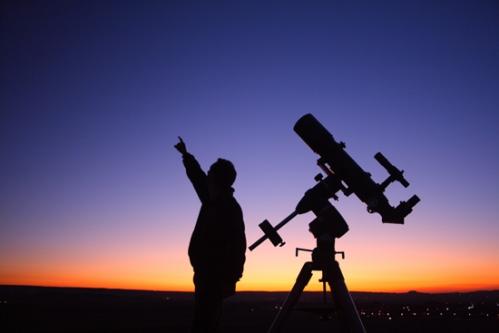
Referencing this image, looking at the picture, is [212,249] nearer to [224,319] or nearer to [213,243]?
[213,243]

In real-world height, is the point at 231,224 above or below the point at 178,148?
below

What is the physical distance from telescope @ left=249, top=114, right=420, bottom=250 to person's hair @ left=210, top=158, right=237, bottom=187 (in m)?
1.35

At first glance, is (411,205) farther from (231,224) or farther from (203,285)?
(203,285)

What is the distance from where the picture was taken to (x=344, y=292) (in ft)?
12.1

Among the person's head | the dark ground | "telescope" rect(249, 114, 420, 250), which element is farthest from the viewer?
the dark ground

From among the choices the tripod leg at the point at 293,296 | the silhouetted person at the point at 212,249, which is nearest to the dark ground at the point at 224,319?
the tripod leg at the point at 293,296

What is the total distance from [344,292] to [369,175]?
1.88 m

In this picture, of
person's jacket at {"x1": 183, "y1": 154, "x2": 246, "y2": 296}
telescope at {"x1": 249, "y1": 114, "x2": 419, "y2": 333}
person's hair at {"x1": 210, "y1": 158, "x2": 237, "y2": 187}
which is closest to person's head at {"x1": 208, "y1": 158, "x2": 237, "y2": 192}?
person's hair at {"x1": 210, "y1": 158, "x2": 237, "y2": 187}

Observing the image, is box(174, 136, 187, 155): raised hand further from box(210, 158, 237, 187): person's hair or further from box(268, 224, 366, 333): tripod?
box(268, 224, 366, 333): tripod

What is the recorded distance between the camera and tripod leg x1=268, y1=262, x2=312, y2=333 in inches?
150

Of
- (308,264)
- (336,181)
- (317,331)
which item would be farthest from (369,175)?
(317,331)

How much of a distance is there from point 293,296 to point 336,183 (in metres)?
1.65

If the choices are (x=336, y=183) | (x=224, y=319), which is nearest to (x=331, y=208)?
(x=336, y=183)

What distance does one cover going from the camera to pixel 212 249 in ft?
9.89
